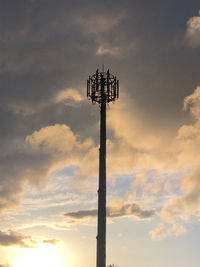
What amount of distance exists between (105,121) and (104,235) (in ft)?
45.8

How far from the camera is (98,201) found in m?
50.4

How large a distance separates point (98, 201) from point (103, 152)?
587 cm

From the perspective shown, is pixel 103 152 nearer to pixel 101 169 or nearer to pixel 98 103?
pixel 101 169

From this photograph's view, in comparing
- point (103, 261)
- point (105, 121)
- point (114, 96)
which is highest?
point (114, 96)

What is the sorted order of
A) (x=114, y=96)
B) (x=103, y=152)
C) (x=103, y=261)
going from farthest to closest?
(x=114, y=96), (x=103, y=152), (x=103, y=261)

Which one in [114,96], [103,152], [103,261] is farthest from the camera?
[114,96]

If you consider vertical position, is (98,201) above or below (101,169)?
below

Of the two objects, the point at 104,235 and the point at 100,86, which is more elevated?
the point at 100,86

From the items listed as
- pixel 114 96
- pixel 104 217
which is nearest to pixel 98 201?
pixel 104 217

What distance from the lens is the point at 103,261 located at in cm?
4850

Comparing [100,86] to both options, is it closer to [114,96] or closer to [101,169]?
[114,96]

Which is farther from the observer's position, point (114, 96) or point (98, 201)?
point (114, 96)

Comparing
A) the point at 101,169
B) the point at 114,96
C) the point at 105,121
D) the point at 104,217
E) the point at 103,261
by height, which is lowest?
the point at 103,261

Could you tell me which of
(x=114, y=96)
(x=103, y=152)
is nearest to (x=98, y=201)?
(x=103, y=152)
